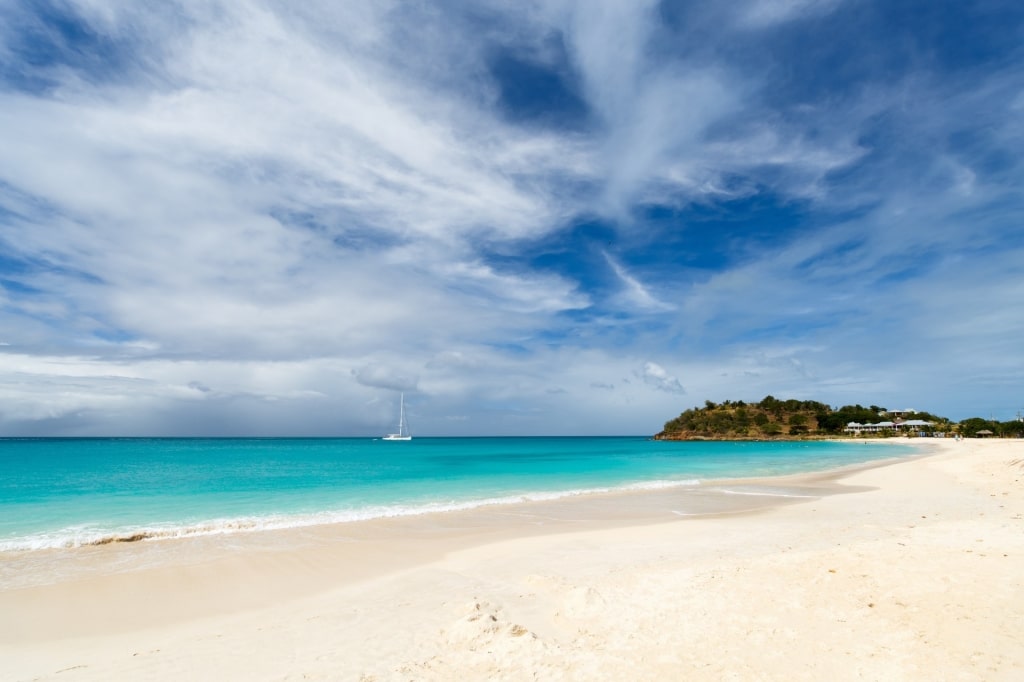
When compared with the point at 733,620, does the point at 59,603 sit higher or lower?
lower

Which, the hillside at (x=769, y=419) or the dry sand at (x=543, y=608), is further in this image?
the hillside at (x=769, y=419)

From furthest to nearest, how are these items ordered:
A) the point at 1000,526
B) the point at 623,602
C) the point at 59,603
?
1. the point at 1000,526
2. the point at 59,603
3. the point at 623,602

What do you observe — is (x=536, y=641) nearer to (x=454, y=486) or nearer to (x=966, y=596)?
(x=966, y=596)

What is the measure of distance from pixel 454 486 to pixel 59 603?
21740mm

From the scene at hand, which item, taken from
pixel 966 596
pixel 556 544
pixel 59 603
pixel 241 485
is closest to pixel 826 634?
pixel 966 596

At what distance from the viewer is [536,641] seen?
20.9 ft

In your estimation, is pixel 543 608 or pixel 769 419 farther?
pixel 769 419

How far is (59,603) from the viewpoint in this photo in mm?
9625

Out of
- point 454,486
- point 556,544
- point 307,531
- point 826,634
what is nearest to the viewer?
point 826,634

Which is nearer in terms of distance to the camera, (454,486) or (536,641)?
(536,641)

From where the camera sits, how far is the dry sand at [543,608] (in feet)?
19.2

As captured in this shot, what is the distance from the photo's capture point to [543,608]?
797cm

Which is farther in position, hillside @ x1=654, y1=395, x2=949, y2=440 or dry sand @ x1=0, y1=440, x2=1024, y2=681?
hillside @ x1=654, y1=395, x2=949, y2=440

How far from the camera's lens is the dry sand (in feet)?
19.2
